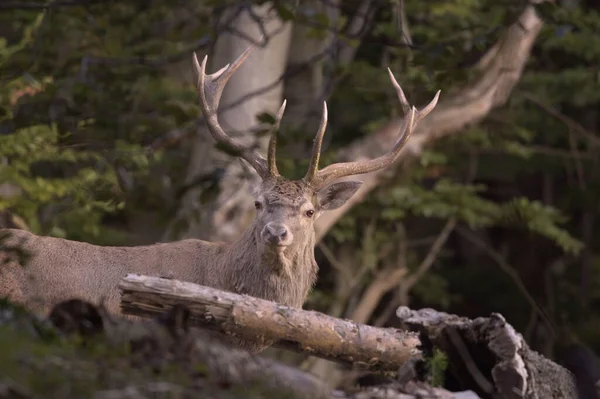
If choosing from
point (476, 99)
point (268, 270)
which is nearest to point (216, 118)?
point (268, 270)

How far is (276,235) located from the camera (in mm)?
7945

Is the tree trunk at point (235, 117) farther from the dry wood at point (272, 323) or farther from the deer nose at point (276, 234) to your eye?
the dry wood at point (272, 323)

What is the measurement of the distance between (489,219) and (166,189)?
555 cm

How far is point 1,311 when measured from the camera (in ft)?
15.2

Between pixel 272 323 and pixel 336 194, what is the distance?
3381 millimetres

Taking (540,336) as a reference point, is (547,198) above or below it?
above

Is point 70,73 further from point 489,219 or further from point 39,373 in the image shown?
point 39,373

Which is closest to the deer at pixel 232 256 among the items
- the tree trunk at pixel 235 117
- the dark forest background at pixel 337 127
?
the dark forest background at pixel 337 127

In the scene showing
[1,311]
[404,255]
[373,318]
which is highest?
[1,311]

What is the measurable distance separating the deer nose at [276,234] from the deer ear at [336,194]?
102 centimetres

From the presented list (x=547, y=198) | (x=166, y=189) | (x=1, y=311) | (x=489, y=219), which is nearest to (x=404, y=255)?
(x=489, y=219)

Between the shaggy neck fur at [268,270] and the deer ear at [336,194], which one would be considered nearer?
→ the shaggy neck fur at [268,270]

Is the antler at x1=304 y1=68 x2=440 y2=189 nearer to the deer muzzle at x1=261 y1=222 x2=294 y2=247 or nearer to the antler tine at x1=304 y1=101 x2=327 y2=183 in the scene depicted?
the antler tine at x1=304 y1=101 x2=327 y2=183

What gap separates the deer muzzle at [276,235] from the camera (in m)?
7.96
